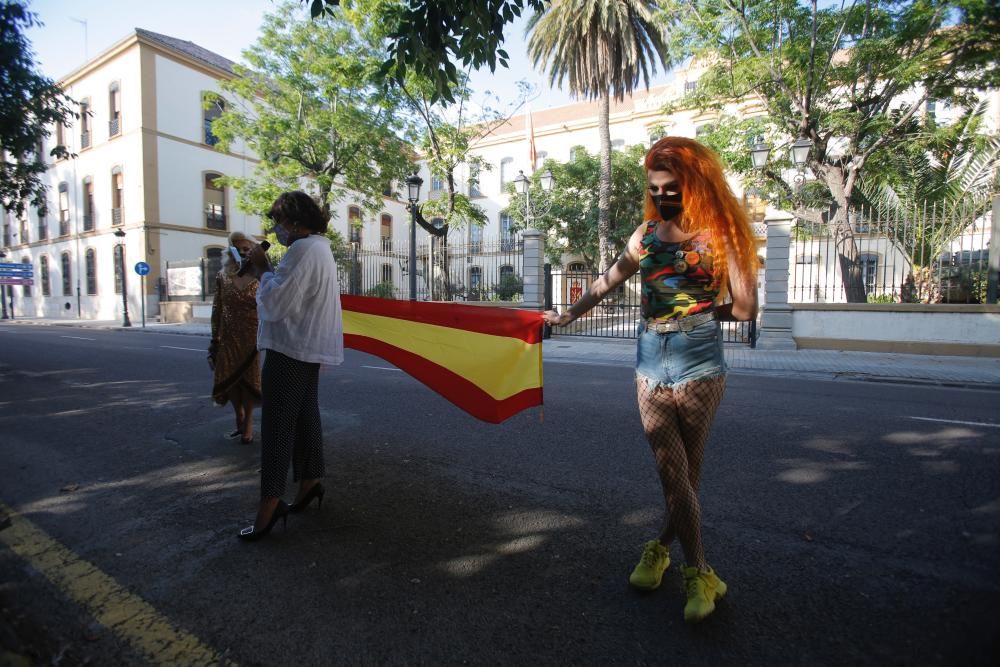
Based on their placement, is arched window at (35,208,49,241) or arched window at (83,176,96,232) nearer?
arched window at (83,176,96,232)

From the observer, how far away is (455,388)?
134 inches

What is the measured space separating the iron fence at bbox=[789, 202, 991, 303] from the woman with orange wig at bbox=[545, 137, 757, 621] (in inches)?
506

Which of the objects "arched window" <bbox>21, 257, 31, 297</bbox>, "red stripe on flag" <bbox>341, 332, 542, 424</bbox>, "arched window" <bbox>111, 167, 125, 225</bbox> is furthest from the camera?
"arched window" <bbox>21, 257, 31, 297</bbox>

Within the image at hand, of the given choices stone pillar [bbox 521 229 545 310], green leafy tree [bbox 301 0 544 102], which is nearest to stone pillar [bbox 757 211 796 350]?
stone pillar [bbox 521 229 545 310]

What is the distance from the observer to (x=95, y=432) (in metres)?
5.11

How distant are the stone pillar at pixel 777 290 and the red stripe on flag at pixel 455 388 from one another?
11.9 m

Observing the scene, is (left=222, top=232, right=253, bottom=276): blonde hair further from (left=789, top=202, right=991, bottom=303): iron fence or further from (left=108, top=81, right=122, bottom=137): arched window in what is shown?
(left=108, top=81, right=122, bottom=137): arched window

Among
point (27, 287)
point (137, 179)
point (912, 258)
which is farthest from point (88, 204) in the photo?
point (912, 258)

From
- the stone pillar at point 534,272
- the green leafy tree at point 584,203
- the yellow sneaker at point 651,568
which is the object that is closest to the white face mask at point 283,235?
the yellow sneaker at point 651,568

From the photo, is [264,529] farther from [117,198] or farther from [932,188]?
[117,198]

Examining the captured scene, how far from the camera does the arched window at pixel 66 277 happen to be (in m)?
32.1

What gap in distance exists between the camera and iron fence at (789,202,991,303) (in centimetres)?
1233

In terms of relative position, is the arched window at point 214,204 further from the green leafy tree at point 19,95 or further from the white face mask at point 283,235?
the white face mask at point 283,235

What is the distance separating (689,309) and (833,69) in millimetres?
17789
